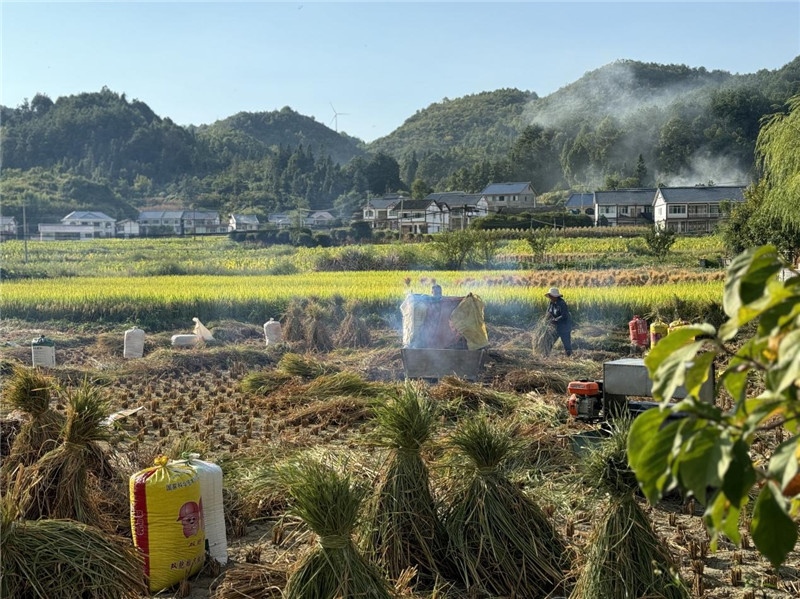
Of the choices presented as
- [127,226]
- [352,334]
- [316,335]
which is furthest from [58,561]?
[127,226]

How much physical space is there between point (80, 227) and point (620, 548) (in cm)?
8715

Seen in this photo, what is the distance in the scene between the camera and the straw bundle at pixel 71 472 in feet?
18.0

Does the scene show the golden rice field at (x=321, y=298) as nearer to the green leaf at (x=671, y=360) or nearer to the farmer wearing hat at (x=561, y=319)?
the farmer wearing hat at (x=561, y=319)

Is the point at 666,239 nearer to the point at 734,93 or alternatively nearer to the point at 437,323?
the point at 437,323

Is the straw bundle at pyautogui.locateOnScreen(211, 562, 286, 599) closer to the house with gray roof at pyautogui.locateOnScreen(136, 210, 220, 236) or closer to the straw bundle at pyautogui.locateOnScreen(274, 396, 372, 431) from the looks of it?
the straw bundle at pyautogui.locateOnScreen(274, 396, 372, 431)

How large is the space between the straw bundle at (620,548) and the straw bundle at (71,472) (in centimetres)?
Result: 331

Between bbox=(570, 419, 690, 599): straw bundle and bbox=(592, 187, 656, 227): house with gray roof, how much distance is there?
206 ft

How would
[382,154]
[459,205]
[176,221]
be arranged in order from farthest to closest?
[382,154] < [176,221] < [459,205]

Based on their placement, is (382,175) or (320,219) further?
(382,175)

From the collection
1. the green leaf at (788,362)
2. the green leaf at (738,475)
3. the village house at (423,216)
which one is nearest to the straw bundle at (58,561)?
the green leaf at (738,475)

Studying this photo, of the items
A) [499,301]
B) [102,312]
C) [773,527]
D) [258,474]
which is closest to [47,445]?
[258,474]

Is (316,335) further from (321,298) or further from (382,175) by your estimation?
(382,175)

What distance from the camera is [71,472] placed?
5.54 metres

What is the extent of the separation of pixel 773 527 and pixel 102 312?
22717 mm
